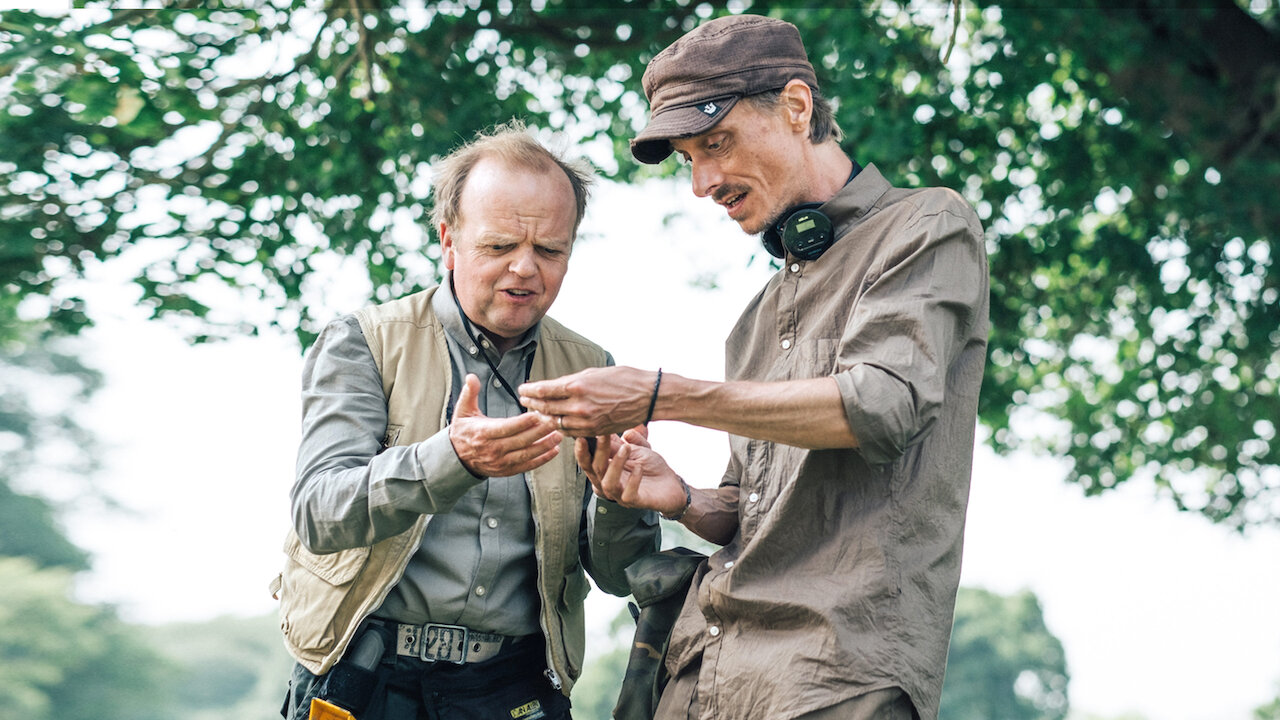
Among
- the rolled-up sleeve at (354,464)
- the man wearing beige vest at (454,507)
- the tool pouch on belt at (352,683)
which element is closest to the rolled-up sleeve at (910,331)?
the man wearing beige vest at (454,507)

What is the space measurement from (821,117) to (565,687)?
5.13 feet

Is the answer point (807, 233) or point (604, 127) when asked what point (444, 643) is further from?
point (604, 127)

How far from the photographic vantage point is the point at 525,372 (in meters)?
3.19

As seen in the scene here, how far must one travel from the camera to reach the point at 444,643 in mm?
2885

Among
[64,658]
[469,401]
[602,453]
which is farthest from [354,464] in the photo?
[64,658]

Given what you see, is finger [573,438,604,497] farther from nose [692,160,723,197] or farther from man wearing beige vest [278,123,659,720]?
nose [692,160,723,197]

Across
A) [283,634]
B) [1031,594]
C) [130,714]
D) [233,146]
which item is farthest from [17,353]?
[283,634]

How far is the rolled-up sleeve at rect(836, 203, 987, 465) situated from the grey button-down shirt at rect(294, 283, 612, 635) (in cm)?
88

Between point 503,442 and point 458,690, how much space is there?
77cm

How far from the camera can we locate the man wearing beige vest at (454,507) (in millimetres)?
2693

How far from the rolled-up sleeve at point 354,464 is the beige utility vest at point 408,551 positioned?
0.22 ft

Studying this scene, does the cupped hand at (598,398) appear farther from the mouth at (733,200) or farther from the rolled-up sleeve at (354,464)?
the mouth at (733,200)

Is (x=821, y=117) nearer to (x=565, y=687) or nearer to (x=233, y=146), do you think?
(x=565, y=687)

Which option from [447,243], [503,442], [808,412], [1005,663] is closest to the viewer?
[808,412]
